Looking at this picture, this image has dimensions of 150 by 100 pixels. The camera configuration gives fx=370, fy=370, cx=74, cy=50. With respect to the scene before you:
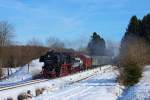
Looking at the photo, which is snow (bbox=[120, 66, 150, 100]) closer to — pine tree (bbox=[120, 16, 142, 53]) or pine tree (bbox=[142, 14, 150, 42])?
pine tree (bbox=[142, 14, 150, 42])

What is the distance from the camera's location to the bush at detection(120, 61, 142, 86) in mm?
33469

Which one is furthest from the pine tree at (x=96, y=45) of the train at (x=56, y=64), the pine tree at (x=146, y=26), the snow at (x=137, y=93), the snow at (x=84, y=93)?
the snow at (x=137, y=93)

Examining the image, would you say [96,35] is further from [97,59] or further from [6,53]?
[6,53]

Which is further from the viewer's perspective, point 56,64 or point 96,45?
point 96,45

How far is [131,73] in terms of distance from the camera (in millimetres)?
33750

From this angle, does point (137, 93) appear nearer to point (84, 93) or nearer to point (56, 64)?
point (84, 93)

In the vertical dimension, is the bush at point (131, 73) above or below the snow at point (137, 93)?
above

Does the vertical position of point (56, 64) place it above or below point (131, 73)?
above

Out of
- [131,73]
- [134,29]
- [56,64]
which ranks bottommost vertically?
[131,73]

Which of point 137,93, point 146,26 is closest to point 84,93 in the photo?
point 137,93

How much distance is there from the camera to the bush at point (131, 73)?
33469 mm

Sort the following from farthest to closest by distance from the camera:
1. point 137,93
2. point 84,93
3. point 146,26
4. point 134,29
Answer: point 134,29 < point 146,26 < point 84,93 < point 137,93

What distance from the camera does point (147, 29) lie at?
3612 inches

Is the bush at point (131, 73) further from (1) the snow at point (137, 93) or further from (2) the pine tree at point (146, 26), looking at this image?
(2) the pine tree at point (146, 26)
